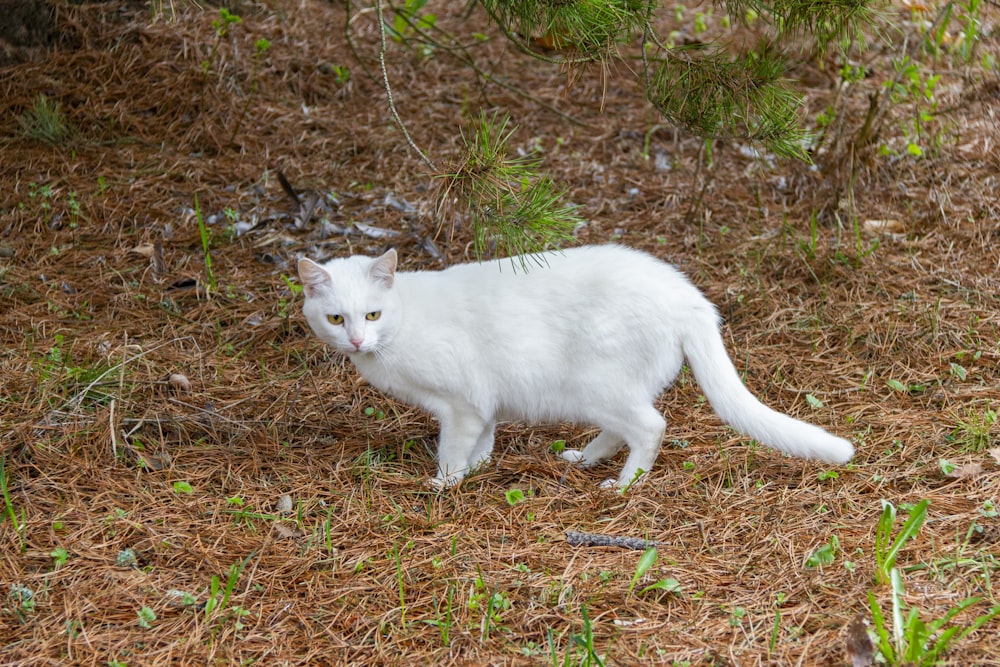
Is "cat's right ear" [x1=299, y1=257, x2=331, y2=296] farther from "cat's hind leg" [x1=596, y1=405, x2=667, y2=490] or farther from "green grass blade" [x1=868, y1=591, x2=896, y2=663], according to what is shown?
"green grass blade" [x1=868, y1=591, x2=896, y2=663]

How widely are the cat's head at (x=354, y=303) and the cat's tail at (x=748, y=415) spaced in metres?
1.04

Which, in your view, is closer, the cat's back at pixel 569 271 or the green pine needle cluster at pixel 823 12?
the green pine needle cluster at pixel 823 12

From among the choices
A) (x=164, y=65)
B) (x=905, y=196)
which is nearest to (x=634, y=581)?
(x=905, y=196)

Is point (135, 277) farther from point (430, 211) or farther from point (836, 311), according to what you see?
point (836, 311)

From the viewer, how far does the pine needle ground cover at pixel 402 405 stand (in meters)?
2.39

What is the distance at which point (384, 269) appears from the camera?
3.15m

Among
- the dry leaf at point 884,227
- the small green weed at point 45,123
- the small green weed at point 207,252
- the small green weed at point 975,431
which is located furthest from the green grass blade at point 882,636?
the small green weed at point 45,123

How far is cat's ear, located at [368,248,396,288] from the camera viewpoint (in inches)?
123

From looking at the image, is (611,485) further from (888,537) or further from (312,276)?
(312,276)

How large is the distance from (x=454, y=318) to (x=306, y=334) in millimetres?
1058

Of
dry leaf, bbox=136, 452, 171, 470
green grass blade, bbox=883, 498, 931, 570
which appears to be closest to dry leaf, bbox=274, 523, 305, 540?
dry leaf, bbox=136, 452, 171, 470

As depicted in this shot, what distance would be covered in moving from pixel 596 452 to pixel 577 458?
0.08m

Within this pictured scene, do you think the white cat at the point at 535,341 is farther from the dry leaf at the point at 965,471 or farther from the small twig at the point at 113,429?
the small twig at the point at 113,429

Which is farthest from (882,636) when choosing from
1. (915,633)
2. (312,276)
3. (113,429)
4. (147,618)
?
(113,429)
